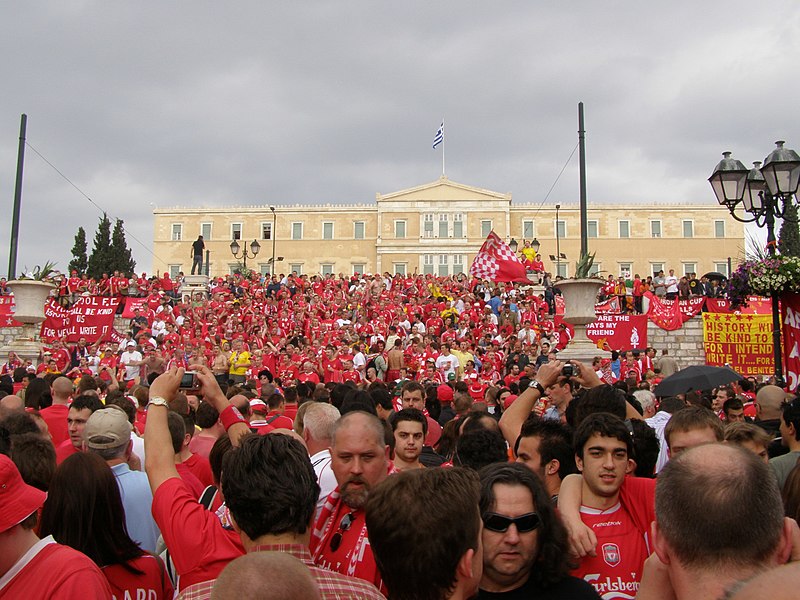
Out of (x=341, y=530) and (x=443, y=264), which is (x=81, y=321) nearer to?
(x=341, y=530)

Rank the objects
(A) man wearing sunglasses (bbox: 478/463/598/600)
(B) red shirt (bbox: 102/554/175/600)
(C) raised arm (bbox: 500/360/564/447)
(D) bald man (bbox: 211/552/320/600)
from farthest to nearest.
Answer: (C) raised arm (bbox: 500/360/564/447), (B) red shirt (bbox: 102/554/175/600), (A) man wearing sunglasses (bbox: 478/463/598/600), (D) bald man (bbox: 211/552/320/600)

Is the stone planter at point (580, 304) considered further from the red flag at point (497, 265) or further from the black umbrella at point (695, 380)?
the red flag at point (497, 265)

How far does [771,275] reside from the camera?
970cm

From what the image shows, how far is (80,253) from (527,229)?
41.7 metres

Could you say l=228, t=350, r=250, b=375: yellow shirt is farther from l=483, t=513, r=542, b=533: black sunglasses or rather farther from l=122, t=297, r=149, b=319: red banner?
l=483, t=513, r=542, b=533: black sunglasses

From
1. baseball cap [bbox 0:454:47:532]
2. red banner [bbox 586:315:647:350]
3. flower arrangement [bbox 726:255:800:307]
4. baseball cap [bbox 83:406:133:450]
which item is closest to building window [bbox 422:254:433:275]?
red banner [bbox 586:315:647:350]

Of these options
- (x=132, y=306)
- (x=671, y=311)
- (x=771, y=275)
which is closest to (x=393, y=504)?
(x=771, y=275)

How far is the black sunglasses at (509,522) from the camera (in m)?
2.99

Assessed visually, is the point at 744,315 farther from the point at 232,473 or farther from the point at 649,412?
the point at 232,473

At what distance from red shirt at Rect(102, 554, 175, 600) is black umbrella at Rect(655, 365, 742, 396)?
308 inches

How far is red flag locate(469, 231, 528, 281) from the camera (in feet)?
92.6

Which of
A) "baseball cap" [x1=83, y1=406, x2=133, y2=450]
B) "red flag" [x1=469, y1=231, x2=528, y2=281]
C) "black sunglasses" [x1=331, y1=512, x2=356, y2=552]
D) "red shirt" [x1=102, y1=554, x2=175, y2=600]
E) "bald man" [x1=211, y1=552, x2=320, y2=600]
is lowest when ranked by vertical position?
"red shirt" [x1=102, y1=554, x2=175, y2=600]

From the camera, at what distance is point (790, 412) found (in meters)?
4.93

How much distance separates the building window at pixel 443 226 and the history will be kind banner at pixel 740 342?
51.0 metres
